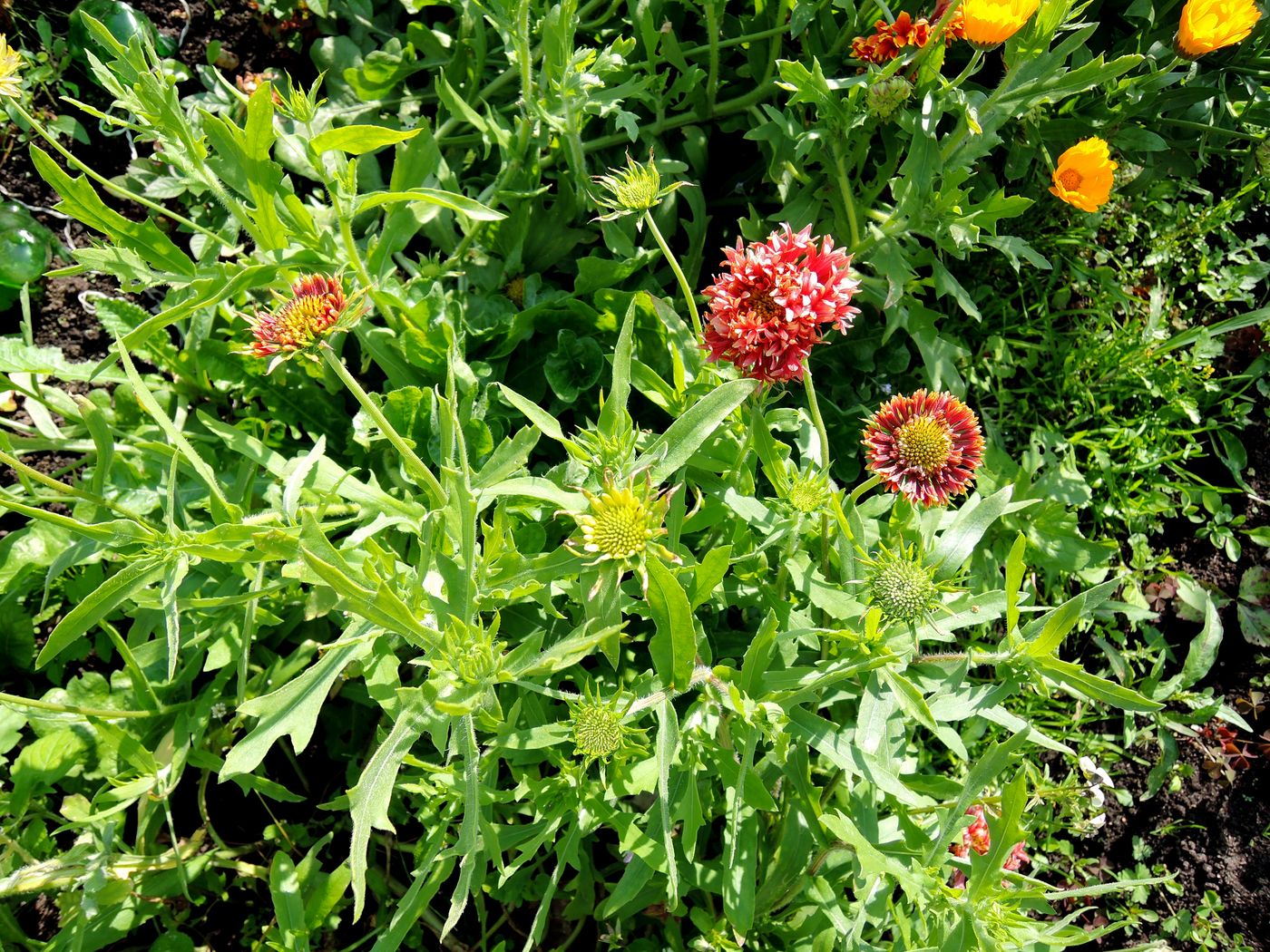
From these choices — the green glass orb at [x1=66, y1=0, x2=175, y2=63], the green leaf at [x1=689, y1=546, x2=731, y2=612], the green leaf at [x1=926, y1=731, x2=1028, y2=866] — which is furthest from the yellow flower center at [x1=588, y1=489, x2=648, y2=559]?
the green glass orb at [x1=66, y1=0, x2=175, y2=63]

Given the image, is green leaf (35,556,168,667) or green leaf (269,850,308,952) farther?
green leaf (269,850,308,952)

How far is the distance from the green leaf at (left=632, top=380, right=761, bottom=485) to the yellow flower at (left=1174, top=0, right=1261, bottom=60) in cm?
135

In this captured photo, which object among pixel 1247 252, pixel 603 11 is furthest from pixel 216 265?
pixel 1247 252

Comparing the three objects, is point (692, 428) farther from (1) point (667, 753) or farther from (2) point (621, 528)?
(1) point (667, 753)

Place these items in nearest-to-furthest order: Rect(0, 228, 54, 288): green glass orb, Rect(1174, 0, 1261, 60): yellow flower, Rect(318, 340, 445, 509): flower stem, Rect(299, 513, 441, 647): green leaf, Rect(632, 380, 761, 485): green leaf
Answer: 1. Rect(299, 513, 441, 647): green leaf
2. Rect(318, 340, 445, 509): flower stem
3. Rect(632, 380, 761, 485): green leaf
4. Rect(1174, 0, 1261, 60): yellow flower
5. Rect(0, 228, 54, 288): green glass orb

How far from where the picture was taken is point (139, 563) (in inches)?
56.0

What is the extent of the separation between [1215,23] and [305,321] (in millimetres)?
1978

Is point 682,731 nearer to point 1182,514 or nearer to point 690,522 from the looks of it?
point 690,522

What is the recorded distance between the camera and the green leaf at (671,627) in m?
1.31

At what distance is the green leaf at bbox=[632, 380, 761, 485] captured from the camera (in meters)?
1.41

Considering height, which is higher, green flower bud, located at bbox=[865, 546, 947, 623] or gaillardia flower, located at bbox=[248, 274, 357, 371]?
gaillardia flower, located at bbox=[248, 274, 357, 371]

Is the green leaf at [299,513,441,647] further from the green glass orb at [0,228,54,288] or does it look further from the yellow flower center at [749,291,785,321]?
the green glass orb at [0,228,54,288]

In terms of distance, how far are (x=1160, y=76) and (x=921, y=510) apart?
1162 millimetres

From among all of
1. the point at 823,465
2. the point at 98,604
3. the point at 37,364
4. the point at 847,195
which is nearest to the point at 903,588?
the point at 823,465
